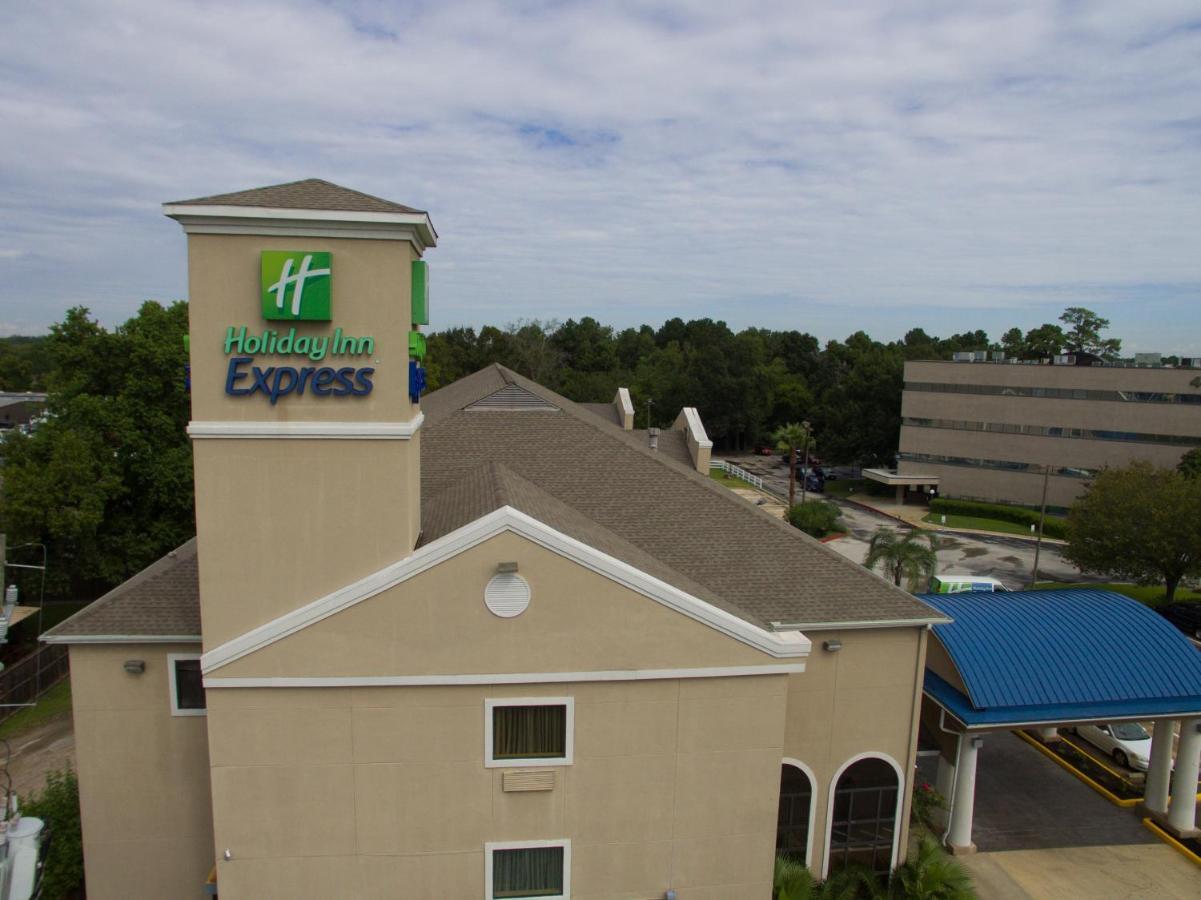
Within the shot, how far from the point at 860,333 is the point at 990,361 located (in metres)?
57.1

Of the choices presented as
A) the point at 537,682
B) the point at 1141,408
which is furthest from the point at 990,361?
the point at 537,682

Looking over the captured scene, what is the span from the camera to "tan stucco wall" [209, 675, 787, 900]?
12898mm

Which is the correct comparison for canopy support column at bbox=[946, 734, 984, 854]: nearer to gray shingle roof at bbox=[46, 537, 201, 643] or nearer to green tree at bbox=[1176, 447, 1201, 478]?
gray shingle roof at bbox=[46, 537, 201, 643]

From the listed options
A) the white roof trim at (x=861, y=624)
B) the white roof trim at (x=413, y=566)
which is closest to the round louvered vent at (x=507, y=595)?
the white roof trim at (x=413, y=566)

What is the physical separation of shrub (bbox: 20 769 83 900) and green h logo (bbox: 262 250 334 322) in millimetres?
11726

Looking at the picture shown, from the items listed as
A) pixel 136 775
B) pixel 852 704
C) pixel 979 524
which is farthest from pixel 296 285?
pixel 979 524

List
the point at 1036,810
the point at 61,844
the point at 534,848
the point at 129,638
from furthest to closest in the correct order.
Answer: the point at 1036,810 < the point at 61,844 < the point at 129,638 < the point at 534,848

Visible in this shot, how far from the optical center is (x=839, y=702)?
16688 mm

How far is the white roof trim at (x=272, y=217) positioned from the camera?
12.2 meters

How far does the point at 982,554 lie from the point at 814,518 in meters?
11.1

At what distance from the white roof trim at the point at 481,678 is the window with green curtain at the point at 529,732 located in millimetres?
Answer: 610

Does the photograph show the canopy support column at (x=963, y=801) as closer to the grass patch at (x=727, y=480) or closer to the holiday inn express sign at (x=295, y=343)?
the holiday inn express sign at (x=295, y=343)

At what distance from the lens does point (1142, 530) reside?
3781 centimetres

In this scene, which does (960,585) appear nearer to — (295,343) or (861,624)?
(861,624)
